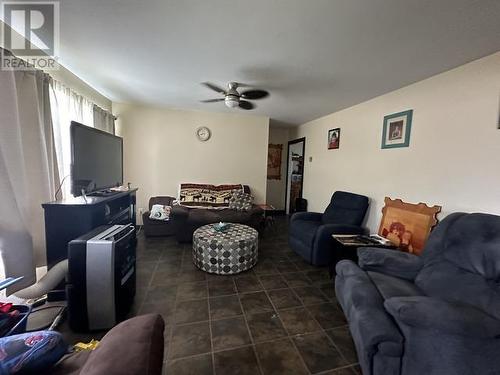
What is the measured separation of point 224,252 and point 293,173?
367cm

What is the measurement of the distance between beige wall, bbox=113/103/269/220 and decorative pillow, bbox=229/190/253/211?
666 millimetres

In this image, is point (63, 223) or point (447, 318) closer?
point (447, 318)

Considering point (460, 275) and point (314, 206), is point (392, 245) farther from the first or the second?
point (314, 206)

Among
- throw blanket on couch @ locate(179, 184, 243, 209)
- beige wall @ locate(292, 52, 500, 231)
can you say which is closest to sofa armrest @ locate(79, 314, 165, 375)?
beige wall @ locate(292, 52, 500, 231)

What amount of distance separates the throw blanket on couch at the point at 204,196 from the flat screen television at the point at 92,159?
138 cm

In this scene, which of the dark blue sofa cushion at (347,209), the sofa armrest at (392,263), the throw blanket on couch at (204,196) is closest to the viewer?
the sofa armrest at (392,263)

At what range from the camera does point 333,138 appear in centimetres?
401

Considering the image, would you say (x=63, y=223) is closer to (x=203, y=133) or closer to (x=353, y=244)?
(x=353, y=244)

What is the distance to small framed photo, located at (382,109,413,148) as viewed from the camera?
2.56 meters

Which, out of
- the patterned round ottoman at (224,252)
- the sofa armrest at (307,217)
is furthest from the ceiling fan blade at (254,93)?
the sofa armrest at (307,217)

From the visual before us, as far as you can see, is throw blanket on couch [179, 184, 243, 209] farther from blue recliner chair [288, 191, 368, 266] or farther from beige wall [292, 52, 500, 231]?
beige wall [292, 52, 500, 231]

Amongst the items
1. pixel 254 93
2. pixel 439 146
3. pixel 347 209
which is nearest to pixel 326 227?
pixel 347 209

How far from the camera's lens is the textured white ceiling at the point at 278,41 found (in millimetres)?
1404

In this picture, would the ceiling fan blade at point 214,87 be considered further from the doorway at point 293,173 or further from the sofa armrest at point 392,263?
the doorway at point 293,173
